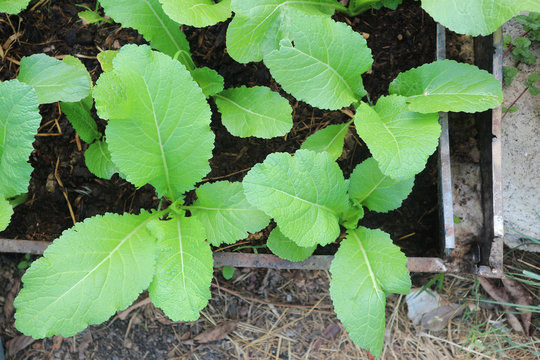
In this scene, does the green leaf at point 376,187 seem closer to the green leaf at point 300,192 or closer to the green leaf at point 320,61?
the green leaf at point 300,192

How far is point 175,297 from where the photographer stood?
1.22 m

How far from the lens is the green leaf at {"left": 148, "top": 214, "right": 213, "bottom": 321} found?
1211mm

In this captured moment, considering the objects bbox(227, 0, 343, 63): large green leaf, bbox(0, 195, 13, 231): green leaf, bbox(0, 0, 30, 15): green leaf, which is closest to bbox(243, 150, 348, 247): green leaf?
bbox(227, 0, 343, 63): large green leaf

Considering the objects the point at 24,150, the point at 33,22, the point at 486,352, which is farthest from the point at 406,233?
the point at 33,22

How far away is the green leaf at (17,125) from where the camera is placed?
122 cm

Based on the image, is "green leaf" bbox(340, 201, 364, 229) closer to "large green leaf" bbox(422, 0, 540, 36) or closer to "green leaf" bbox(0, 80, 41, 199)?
"large green leaf" bbox(422, 0, 540, 36)

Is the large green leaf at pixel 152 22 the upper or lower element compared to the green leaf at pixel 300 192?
upper

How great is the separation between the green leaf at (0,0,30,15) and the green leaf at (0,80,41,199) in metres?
0.31

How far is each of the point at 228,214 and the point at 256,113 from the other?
0.33 meters

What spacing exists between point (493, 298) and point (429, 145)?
95cm

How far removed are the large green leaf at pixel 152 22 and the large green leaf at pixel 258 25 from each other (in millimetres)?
184

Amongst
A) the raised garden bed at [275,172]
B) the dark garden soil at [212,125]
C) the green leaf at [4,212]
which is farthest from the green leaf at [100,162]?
the green leaf at [4,212]

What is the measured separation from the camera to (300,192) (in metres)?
1.25

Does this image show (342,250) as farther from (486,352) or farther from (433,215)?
(486,352)
